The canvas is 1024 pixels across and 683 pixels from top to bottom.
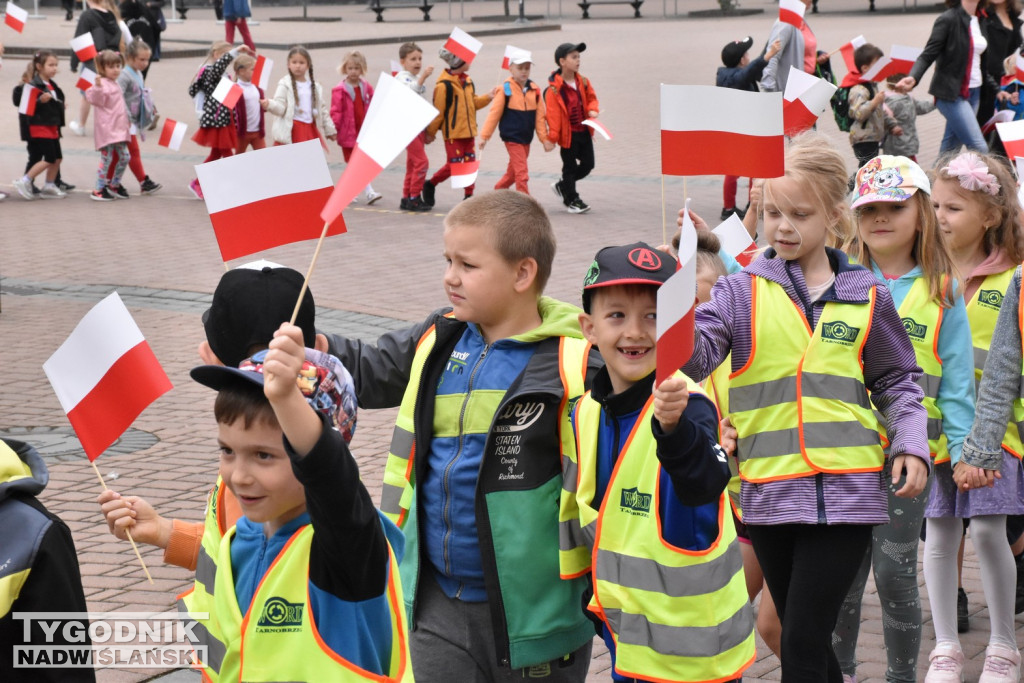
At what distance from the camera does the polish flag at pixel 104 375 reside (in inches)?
125

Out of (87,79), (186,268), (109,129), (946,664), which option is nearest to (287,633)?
(946,664)

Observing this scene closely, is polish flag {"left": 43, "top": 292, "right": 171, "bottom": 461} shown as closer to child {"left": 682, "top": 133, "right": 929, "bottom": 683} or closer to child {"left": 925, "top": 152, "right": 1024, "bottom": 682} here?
child {"left": 682, "top": 133, "right": 929, "bottom": 683}

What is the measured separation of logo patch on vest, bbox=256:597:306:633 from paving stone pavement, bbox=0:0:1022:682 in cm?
144

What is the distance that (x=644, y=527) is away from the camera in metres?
3.10

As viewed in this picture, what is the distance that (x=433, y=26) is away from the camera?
33656 mm

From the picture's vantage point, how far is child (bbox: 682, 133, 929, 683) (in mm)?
3605

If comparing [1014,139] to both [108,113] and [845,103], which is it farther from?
[108,113]

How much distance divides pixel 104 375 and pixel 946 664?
2910 millimetres

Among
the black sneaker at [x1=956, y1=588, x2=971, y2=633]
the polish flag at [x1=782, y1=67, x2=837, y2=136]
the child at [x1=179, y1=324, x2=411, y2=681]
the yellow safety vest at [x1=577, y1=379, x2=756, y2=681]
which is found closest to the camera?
the child at [x1=179, y1=324, x2=411, y2=681]

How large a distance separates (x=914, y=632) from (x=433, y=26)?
102ft

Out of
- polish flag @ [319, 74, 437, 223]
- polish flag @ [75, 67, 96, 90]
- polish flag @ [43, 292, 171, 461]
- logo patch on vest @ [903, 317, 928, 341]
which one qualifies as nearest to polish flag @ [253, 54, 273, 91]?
polish flag @ [75, 67, 96, 90]

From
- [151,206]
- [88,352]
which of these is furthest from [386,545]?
[151,206]

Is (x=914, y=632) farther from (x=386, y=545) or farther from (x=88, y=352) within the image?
(x=88, y=352)

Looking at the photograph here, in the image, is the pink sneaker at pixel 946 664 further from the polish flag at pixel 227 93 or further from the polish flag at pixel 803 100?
the polish flag at pixel 227 93
